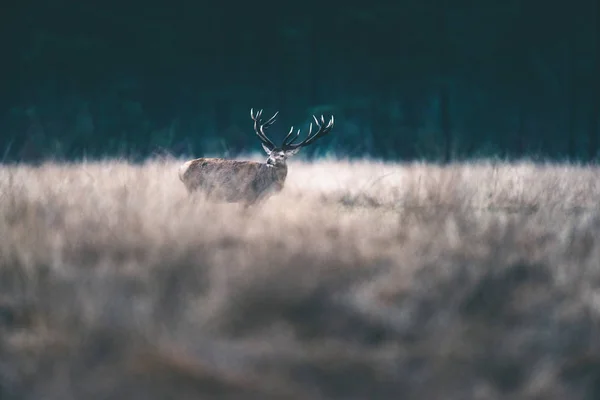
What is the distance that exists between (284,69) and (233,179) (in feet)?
35.0

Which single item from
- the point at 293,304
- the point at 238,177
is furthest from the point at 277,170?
the point at 293,304

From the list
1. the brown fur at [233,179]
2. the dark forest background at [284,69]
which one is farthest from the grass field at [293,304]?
the dark forest background at [284,69]

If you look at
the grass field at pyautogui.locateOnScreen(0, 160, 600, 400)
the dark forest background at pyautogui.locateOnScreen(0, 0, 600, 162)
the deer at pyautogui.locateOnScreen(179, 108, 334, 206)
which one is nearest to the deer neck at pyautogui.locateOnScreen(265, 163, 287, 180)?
the deer at pyautogui.locateOnScreen(179, 108, 334, 206)

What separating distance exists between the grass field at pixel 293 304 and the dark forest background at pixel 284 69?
10.8 meters

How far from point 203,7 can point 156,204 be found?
11.6 metres

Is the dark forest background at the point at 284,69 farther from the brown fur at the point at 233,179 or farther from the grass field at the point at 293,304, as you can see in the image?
the grass field at the point at 293,304

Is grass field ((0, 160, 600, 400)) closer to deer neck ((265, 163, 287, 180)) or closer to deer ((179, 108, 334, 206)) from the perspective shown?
deer ((179, 108, 334, 206))

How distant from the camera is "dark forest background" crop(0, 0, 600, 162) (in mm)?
15477

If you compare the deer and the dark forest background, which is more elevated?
the dark forest background

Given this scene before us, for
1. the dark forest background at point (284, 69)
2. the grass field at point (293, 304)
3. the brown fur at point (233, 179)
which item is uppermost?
the dark forest background at point (284, 69)

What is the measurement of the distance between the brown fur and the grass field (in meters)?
1.22

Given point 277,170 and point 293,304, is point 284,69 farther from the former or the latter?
point 293,304

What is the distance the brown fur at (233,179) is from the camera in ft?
20.3

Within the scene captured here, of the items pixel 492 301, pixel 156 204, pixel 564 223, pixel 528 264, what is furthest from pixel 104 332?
pixel 564 223
